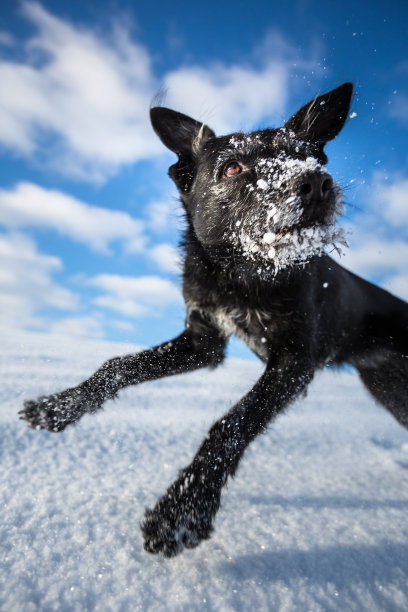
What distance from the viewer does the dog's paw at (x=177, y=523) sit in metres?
2.03

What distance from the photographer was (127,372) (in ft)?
9.62

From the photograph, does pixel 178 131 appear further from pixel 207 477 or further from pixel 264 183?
pixel 207 477

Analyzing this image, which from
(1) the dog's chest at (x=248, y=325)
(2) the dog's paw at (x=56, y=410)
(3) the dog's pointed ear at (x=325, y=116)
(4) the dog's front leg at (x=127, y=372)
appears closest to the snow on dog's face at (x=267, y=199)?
(3) the dog's pointed ear at (x=325, y=116)

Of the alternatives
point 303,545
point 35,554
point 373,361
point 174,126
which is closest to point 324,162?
point 174,126

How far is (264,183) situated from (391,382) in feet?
8.61

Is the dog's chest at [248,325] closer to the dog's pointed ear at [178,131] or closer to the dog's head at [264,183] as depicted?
the dog's head at [264,183]

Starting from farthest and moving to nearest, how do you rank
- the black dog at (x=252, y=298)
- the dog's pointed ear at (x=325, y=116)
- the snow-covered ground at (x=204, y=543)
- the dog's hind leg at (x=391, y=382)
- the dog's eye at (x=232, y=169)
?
the dog's hind leg at (x=391, y=382) < the dog's pointed ear at (x=325, y=116) < the dog's eye at (x=232, y=169) < the black dog at (x=252, y=298) < the snow-covered ground at (x=204, y=543)

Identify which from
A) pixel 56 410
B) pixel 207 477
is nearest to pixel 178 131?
pixel 56 410

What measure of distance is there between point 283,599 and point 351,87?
3.41 metres

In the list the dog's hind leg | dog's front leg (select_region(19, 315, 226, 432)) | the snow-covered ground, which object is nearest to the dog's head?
dog's front leg (select_region(19, 315, 226, 432))

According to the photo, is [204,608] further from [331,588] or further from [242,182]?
[242,182]

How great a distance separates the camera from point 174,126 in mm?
3633

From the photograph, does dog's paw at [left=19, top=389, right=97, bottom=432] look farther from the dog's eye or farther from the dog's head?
the dog's eye

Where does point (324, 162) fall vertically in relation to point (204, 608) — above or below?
above
